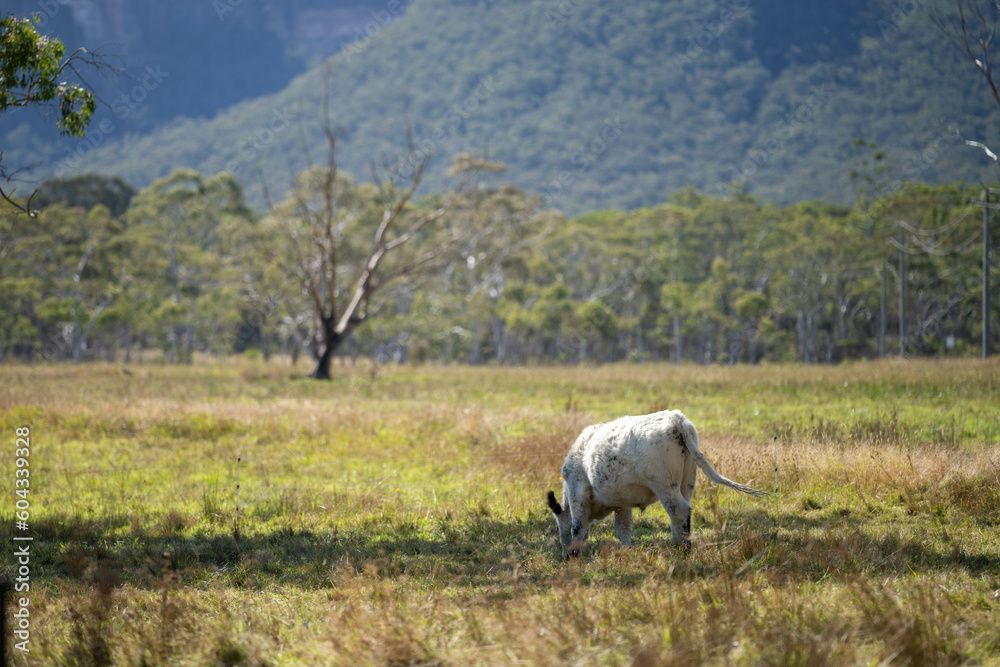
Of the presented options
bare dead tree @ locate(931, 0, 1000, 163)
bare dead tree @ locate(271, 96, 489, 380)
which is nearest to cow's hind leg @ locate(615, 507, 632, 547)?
bare dead tree @ locate(931, 0, 1000, 163)

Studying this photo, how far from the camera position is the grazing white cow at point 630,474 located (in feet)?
21.6

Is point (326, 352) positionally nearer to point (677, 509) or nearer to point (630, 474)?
point (630, 474)

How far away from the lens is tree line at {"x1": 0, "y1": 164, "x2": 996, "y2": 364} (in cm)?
4956

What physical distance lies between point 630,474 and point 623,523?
2.85 ft

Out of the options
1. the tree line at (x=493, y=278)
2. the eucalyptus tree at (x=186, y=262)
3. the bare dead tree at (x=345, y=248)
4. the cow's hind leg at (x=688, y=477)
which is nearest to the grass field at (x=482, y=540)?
the cow's hind leg at (x=688, y=477)

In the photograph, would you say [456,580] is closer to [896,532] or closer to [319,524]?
[319,524]

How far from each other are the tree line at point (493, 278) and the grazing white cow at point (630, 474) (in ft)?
123

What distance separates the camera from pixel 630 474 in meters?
6.77

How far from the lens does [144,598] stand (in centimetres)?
592

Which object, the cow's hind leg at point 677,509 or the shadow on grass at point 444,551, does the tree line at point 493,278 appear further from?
the cow's hind leg at point 677,509

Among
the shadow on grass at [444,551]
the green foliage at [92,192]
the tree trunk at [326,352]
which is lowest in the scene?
the shadow on grass at [444,551]

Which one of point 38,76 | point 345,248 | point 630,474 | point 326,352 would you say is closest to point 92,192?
point 345,248

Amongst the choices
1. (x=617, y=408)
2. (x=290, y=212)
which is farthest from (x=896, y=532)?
(x=290, y=212)

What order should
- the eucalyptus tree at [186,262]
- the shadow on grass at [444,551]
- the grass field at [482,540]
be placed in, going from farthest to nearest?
the eucalyptus tree at [186,262] < the shadow on grass at [444,551] < the grass field at [482,540]
